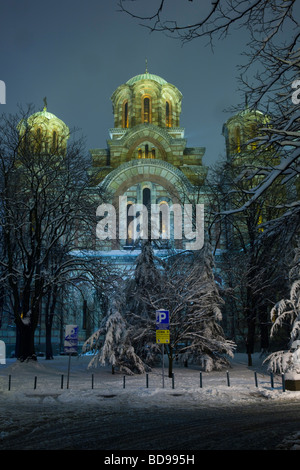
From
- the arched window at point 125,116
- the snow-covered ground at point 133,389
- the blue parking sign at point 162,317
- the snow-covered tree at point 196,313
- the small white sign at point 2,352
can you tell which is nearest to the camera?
the snow-covered ground at point 133,389

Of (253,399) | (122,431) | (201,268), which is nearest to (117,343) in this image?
(201,268)

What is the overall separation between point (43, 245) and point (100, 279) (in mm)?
4926

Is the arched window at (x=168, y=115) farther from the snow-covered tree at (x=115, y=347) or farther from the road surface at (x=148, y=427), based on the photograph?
the road surface at (x=148, y=427)

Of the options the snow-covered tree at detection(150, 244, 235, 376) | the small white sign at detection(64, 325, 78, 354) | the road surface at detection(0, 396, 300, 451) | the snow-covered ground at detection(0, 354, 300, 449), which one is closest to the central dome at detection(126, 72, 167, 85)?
the snow-covered tree at detection(150, 244, 235, 376)

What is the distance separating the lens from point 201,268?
64.9ft

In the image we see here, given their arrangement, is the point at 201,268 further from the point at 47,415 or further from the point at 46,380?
the point at 47,415
